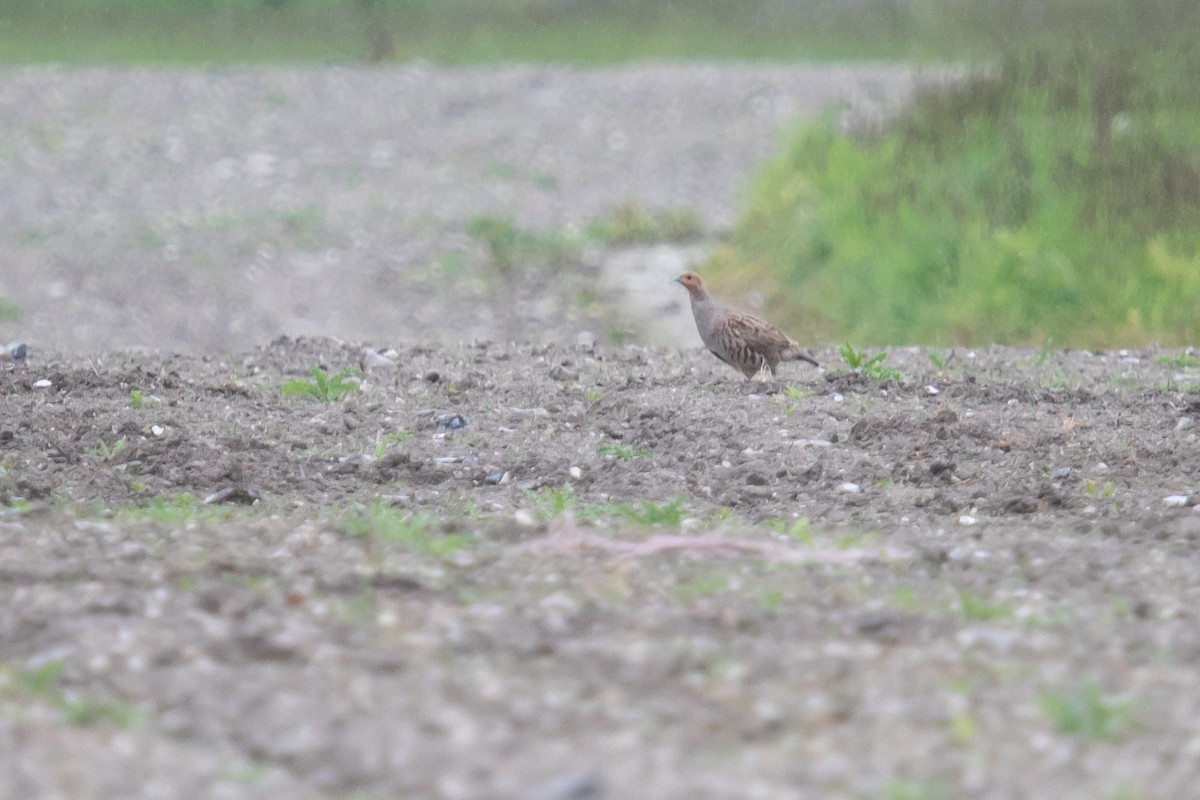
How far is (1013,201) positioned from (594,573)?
8692 mm

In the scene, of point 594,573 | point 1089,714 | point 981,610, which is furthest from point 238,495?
point 1089,714

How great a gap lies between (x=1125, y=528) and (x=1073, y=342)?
5670 millimetres

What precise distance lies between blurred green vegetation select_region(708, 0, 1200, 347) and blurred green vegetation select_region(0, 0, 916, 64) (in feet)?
33.6

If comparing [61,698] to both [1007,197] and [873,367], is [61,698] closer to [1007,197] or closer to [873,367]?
[873,367]

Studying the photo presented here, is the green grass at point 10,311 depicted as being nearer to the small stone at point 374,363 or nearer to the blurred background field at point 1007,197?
the blurred background field at point 1007,197

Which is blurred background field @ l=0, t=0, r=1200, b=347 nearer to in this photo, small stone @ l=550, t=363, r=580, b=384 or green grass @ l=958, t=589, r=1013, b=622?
small stone @ l=550, t=363, r=580, b=384

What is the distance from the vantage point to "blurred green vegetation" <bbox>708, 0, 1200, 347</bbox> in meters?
12.2

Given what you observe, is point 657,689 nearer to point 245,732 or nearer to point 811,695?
point 811,695

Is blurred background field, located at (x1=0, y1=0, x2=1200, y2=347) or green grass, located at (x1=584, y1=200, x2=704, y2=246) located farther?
green grass, located at (x1=584, y1=200, x2=704, y2=246)

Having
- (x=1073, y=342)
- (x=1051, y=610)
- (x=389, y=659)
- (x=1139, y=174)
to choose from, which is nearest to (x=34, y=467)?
(x=389, y=659)

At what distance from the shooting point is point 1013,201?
13.4 meters

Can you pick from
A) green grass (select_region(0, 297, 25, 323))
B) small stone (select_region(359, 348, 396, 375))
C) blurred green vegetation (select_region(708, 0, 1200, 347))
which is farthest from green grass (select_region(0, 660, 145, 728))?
green grass (select_region(0, 297, 25, 323))

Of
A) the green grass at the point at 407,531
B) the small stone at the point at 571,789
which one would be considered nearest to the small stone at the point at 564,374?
the green grass at the point at 407,531

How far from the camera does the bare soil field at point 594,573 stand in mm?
4016
